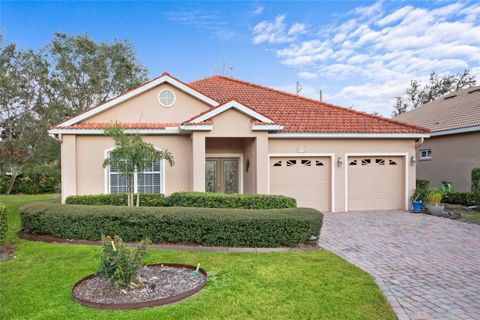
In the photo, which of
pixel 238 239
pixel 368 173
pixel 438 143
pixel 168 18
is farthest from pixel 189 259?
pixel 438 143

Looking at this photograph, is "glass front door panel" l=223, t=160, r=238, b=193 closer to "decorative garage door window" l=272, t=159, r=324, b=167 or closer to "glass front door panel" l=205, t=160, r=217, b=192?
"glass front door panel" l=205, t=160, r=217, b=192

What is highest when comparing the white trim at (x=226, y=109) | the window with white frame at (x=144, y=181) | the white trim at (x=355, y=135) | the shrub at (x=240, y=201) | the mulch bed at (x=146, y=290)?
the white trim at (x=226, y=109)

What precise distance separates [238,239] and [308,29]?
1209 centimetres

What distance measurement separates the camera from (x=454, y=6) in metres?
12.2

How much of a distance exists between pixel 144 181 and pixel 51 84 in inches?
808

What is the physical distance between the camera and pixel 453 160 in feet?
56.1

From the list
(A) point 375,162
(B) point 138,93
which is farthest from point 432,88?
(B) point 138,93

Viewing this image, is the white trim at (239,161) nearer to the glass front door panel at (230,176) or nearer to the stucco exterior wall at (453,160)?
the glass front door panel at (230,176)

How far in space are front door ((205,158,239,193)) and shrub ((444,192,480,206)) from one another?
10979 mm

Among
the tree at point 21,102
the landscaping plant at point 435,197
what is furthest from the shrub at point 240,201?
the tree at point 21,102

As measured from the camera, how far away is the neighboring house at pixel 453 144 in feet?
52.9

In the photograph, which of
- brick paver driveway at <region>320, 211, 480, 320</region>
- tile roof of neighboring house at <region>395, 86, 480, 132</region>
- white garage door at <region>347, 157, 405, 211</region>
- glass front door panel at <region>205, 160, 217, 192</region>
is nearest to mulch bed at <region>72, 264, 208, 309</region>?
brick paver driveway at <region>320, 211, 480, 320</region>

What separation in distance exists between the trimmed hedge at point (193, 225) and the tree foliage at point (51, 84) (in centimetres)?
2133

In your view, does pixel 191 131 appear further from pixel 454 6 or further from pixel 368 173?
pixel 454 6
